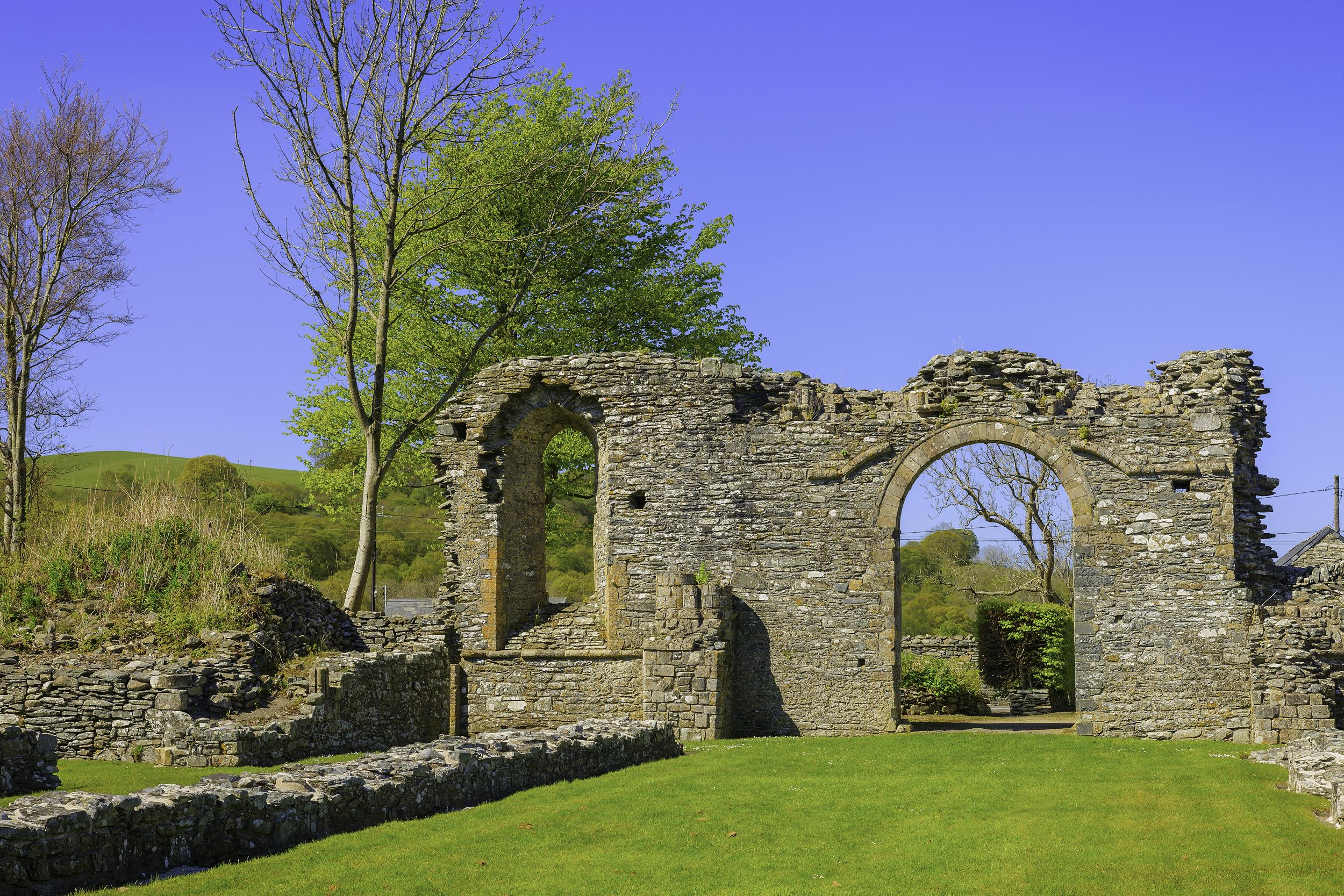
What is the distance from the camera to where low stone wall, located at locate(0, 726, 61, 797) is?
1104 cm

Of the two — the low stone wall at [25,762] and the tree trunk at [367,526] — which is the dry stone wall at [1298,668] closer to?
the tree trunk at [367,526]

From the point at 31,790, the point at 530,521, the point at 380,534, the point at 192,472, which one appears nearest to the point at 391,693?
the point at 530,521

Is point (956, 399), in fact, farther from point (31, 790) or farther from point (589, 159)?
point (31, 790)

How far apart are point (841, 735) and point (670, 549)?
144 inches

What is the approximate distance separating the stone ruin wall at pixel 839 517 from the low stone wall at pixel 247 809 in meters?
5.50

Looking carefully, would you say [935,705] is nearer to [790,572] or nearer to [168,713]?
[790,572]

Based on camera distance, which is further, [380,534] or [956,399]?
[380,534]

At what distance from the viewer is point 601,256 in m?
26.8

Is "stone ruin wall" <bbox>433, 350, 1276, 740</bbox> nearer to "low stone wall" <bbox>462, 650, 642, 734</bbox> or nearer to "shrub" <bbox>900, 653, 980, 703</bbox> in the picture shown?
"low stone wall" <bbox>462, 650, 642, 734</bbox>

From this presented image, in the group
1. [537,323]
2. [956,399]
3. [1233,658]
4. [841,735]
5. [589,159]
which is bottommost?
[841,735]

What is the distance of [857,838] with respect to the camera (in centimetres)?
984

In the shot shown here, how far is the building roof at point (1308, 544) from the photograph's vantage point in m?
34.7

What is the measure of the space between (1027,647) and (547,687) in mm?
11050

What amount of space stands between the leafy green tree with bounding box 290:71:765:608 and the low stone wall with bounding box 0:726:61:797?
13.5 meters
